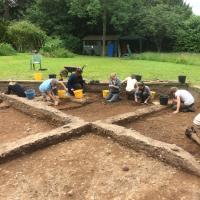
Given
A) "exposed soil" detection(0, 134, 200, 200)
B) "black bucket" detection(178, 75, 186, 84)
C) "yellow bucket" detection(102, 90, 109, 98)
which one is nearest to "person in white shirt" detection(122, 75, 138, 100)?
"yellow bucket" detection(102, 90, 109, 98)

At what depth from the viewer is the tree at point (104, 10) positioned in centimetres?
2922

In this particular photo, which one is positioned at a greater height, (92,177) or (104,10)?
(104,10)

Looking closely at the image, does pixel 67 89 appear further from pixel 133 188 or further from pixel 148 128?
pixel 133 188

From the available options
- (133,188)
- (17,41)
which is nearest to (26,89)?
(133,188)

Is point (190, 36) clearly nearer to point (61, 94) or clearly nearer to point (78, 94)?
point (78, 94)

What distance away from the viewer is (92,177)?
6000 mm

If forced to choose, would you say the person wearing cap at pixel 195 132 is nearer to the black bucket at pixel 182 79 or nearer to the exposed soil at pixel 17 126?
the exposed soil at pixel 17 126

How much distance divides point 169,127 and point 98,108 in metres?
2.82

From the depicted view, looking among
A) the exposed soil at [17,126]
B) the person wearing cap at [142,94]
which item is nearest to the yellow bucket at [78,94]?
the person wearing cap at [142,94]

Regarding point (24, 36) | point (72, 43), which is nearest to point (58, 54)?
point (24, 36)

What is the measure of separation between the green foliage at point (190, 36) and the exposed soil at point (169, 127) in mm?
22709

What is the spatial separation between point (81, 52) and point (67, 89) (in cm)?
2284

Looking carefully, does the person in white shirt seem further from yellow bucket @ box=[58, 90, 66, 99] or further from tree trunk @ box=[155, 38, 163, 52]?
tree trunk @ box=[155, 38, 163, 52]

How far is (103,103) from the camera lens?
38.2 feet
